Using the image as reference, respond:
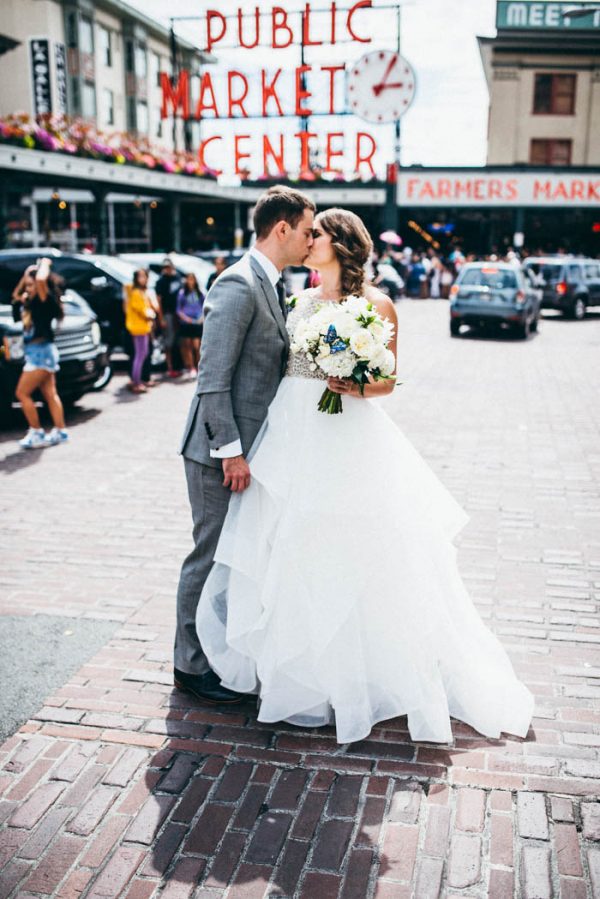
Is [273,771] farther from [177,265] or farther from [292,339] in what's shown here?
[177,265]

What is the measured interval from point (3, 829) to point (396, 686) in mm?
1532

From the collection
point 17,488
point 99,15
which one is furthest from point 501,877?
point 99,15

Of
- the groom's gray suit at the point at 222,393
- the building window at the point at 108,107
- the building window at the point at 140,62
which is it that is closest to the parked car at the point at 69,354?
the groom's gray suit at the point at 222,393

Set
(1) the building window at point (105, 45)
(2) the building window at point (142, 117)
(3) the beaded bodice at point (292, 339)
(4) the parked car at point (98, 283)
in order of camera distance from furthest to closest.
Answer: (2) the building window at point (142, 117), (1) the building window at point (105, 45), (4) the parked car at point (98, 283), (3) the beaded bodice at point (292, 339)

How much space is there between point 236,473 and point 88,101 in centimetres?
4043

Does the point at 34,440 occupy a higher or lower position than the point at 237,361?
lower

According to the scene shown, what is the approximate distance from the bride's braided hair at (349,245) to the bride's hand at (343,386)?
19.4 inches

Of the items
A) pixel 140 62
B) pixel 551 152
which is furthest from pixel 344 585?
pixel 140 62

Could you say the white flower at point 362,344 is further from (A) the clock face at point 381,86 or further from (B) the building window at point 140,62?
(B) the building window at point 140,62

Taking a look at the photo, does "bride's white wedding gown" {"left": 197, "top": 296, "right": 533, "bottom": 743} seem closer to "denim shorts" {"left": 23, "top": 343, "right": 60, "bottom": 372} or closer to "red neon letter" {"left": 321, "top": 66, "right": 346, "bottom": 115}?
"denim shorts" {"left": 23, "top": 343, "right": 60, "bottom": 372}

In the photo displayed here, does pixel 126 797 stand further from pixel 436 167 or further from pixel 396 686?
pixel 436 167

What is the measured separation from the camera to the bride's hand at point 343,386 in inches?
127

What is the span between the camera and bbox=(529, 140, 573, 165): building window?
121 feet

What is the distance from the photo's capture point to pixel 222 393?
3289 millimetres
